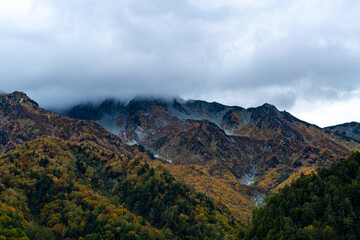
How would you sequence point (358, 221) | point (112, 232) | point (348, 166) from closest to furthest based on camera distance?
point (358, 221), point (348, 166), point (112, 232)

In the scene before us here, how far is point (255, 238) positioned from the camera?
162250 mm

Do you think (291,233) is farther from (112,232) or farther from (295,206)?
(112,232)

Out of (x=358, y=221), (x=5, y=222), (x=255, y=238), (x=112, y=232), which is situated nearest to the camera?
(x=358, y=221)

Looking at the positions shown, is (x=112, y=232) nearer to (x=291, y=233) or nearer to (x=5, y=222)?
(x=5, y=222)

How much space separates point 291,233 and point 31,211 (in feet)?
590

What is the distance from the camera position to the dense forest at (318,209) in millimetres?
138000

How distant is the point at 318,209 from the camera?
156 m

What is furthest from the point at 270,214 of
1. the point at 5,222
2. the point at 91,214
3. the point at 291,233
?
the point at 5,222

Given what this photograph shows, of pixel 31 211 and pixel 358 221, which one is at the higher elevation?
pixel 358 221

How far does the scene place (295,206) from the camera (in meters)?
168

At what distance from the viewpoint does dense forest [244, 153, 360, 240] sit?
453ft

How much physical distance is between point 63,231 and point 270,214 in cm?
13860

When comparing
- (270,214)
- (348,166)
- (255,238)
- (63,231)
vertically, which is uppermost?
(348,166)

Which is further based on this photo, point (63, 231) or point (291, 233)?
point (63, 231)
